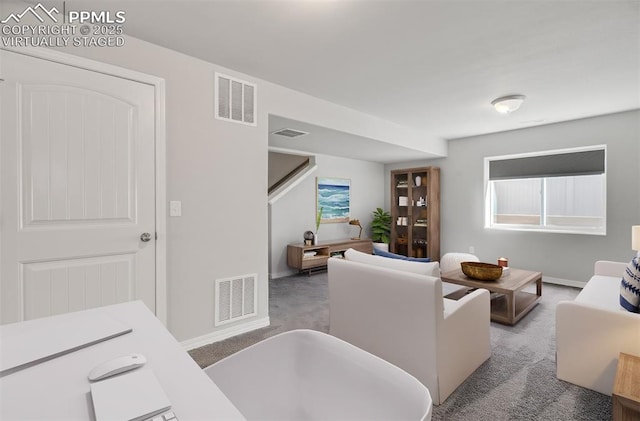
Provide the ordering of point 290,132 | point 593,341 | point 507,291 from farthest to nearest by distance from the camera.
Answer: point 290,132 → point 507,291 → point 593,341

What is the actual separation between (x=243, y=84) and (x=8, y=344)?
8.06 ft

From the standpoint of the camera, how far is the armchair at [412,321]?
5.73 ft

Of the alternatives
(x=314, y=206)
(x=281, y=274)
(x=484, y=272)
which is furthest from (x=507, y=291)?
(x=314, y=206)

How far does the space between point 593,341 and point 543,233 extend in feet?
10.8

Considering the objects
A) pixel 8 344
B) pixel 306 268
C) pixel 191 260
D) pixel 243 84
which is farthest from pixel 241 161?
pixel 306 268

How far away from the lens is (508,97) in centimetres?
329

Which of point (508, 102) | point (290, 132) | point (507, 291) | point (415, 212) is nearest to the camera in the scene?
point (507, 291)

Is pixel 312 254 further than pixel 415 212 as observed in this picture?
No

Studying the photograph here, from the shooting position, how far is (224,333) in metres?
2.60

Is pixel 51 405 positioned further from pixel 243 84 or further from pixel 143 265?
pixel 243 84

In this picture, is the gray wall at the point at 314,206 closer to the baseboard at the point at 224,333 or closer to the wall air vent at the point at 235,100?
the baseboard at the point at 224,333

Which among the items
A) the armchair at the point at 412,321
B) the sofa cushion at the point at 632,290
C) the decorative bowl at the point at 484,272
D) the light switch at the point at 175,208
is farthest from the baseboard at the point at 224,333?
the sofa cushion at the point at 632,290

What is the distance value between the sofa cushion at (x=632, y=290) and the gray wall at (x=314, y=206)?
13.2 feet

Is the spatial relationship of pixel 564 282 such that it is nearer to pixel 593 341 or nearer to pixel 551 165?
pixel 551 165
